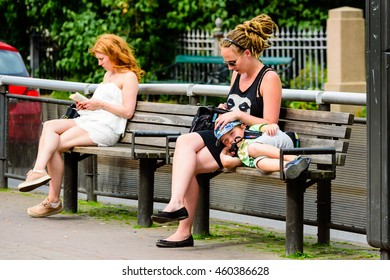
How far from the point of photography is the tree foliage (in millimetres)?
24406

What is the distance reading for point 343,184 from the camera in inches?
329

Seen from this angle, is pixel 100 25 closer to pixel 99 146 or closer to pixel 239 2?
pixel 239 2

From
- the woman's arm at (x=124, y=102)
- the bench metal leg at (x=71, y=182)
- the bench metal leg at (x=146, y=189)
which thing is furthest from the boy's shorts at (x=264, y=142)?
the bench metal leg at (x=71, y=182)

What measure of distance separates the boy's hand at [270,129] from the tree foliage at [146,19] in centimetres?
1611

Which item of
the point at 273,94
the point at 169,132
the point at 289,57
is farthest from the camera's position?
the point at 289,57

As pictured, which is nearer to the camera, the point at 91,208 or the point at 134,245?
the point at 134,245

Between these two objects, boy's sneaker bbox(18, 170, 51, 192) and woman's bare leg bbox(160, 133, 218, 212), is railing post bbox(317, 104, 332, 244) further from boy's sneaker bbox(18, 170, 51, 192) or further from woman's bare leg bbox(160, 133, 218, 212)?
boy's sneaker bbox(18, 170, 51, 192)

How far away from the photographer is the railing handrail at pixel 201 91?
8148 mm

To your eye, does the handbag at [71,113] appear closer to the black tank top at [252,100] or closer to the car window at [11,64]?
the black tank top at [252,100]

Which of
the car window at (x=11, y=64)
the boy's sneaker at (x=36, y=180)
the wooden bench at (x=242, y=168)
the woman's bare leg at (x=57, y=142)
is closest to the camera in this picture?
the wooden bench at (x=242, y=168)

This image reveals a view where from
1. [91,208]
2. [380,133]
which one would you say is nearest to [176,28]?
[91,208]

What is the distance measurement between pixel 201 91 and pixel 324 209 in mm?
1480

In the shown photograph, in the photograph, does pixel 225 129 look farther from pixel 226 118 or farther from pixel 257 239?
pixel 257 239
